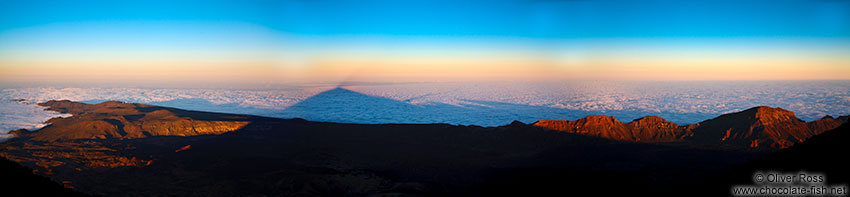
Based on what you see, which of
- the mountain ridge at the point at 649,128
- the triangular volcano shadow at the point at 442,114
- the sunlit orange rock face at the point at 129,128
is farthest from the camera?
the triangular volcano shadow at the point at 442,114

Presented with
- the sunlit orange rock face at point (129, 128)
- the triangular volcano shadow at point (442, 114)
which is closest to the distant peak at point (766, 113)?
the triangular volcano shadow at point (442, 114)

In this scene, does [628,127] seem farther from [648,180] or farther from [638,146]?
[648,180]

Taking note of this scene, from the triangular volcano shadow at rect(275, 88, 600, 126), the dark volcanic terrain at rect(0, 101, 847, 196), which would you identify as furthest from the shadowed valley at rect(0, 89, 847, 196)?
the triangular volcano shadow at rect(275, 88, 600, 126)

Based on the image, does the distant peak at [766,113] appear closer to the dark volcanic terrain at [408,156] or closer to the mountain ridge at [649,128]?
the mountain ridge at [649,128]

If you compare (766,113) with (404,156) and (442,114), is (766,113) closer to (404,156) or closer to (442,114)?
(404,156)

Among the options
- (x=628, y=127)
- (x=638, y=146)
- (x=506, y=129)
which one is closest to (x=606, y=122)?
(x=628, y=127)

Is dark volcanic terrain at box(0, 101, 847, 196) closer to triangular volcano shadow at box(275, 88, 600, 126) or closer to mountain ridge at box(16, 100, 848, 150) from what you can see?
mountain ridge at box(16, 100, 848, 150)
